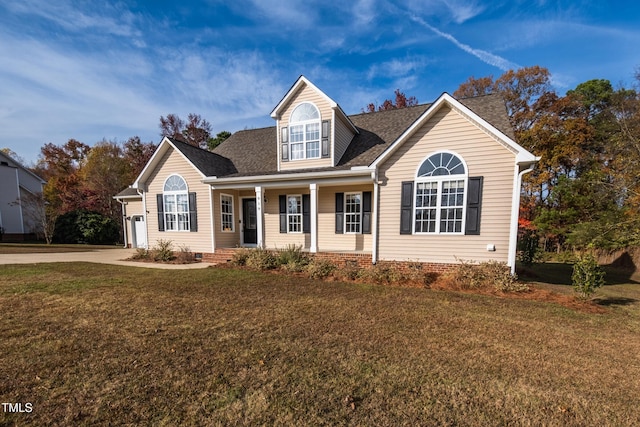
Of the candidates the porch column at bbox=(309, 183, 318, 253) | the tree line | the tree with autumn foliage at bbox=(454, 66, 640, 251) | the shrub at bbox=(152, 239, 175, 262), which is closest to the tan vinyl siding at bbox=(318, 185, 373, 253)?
the porch column at bbox=(309, 183, 318, 253)

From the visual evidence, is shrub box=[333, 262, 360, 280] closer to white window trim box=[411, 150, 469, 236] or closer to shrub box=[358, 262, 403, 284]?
shrub box=[358, 262, 403, 284]

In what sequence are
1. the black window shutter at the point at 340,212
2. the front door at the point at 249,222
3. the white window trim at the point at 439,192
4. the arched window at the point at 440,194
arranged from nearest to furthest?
1. the white window trim at the point at 439,192
2. the arched window at the point at 440,194
3. the black window shutter at the point at 340,212
4. the front door at the point at 249,222

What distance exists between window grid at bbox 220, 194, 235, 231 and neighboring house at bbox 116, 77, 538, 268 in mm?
46

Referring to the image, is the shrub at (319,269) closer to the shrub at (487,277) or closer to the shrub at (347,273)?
the shrub at (347,273)

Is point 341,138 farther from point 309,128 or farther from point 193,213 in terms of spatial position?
point 193,213

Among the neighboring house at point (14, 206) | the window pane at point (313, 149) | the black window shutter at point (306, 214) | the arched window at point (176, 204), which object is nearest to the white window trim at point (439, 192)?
the window pane at point (313, 149)

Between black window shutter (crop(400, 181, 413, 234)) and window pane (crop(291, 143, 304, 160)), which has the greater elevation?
window pane (crop(291, 143, 304, 160))

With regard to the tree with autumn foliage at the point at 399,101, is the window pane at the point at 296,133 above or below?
below

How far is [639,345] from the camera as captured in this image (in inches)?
156

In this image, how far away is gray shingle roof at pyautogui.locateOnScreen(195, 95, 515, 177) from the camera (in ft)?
31.6

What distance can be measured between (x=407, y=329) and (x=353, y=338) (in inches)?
40.6

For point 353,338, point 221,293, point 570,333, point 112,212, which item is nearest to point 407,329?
point 353,338

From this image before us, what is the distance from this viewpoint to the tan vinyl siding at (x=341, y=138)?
10.2 m

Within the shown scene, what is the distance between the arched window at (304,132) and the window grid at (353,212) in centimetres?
216
